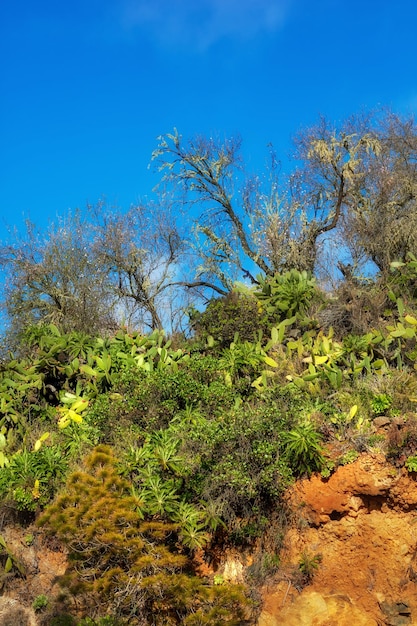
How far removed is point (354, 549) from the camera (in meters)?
8.38

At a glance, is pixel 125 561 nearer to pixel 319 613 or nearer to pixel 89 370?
pixel 319 613

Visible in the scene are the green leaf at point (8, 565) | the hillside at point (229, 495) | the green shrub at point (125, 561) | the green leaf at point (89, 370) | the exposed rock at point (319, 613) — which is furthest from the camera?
the green leaf at point (89, 370)

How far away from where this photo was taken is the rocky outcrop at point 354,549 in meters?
8.09

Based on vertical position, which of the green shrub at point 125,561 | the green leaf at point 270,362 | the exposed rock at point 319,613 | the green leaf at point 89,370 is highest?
the green leaf at point 89,370

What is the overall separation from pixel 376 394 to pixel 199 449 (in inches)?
102

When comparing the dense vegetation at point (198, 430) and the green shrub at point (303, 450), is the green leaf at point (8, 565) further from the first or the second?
the green shrub at point (303, 450)

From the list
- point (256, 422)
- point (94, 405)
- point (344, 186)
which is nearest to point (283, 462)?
point (256, 422)

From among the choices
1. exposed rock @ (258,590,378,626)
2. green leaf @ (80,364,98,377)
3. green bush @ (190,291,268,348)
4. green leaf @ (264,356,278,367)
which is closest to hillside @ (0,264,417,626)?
exposed rock @ (258,590,378,626)

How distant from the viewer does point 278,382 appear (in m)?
10.6

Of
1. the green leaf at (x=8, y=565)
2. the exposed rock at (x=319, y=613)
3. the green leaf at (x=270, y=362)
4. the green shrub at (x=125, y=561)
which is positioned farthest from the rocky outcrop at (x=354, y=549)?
the green leaf at (x=8, y=565)

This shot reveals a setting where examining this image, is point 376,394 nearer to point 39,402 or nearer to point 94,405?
point 94,405

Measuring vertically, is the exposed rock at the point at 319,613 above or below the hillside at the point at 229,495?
below

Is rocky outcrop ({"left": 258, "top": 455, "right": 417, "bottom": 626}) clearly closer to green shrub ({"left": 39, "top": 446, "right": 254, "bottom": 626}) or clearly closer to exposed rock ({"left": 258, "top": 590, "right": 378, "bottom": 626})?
exposed rock ({"left": 258, "top": 590, "right": 378, "bottom": 626})

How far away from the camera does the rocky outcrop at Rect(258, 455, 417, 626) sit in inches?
318
